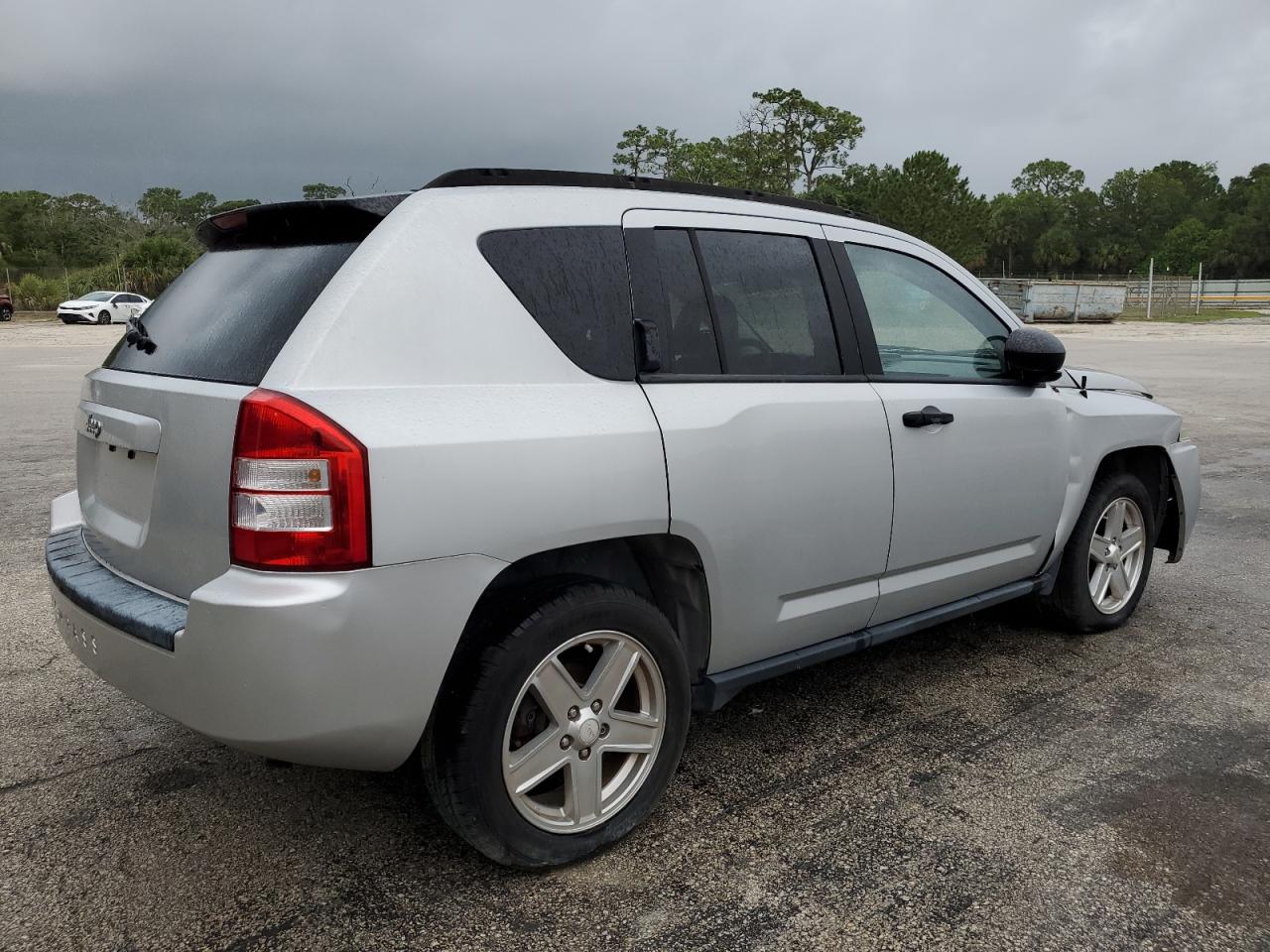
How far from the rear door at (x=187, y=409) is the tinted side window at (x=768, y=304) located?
1.07 metres

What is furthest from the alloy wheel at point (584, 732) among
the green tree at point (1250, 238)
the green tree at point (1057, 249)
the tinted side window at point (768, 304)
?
the green tree at point (1057, 249)

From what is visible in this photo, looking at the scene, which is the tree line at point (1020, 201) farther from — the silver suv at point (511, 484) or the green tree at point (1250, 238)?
the silver suv at point (511, 484)

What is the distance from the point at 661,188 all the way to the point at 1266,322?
48300mm

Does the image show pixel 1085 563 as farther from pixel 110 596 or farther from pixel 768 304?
pixel 110 596

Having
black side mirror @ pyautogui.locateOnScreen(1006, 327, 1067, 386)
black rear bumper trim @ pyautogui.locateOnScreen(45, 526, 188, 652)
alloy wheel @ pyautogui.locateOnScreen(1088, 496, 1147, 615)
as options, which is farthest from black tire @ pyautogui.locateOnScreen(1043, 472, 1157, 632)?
black rear bumper trim @ pyautogui.locateOnScreen(45, 526, 188, 652)

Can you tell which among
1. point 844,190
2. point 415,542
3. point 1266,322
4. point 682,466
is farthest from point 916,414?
point 844,190

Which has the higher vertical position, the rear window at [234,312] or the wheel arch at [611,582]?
the rear window at [234,312]

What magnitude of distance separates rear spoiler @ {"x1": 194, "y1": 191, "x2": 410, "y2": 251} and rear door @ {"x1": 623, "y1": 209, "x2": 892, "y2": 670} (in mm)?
726

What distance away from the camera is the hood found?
13.7 ft

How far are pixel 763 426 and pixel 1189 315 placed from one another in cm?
5664

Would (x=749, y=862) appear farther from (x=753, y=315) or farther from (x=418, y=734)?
(x=753, y=315)

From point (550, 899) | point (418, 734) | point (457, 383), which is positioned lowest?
point (550, 899)

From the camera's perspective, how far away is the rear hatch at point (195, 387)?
2.37 metres

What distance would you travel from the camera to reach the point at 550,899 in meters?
2.54
